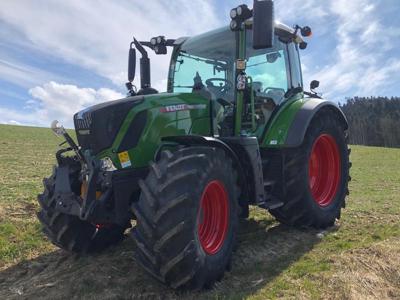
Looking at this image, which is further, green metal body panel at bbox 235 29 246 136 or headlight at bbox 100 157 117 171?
green metal body panel at bbox 235 29 246 136

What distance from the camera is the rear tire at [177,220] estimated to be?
12.5 feet

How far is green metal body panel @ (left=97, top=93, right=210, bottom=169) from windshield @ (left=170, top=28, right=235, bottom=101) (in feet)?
1.95

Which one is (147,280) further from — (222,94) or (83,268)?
(222,94)

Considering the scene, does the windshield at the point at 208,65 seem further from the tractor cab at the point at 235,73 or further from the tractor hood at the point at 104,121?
the tractor hood at the point at 104,121

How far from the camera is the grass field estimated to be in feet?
14.0

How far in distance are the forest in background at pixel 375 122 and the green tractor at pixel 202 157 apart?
77779 mm

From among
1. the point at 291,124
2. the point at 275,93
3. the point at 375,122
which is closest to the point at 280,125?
the point at 291,124

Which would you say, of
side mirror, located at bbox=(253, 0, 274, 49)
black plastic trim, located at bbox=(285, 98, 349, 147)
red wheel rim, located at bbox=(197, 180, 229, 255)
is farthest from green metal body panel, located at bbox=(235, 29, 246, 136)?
red wheel rim, located at bbox=(197, 180, 229, 255)

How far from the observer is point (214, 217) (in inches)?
182

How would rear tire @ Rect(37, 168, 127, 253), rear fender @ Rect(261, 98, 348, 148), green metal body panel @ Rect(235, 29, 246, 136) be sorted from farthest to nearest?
1. rear fender @ Rect(261, 98, 348, 148)
2. green metal body panel @ Rect(235, 29, 246, 136)
3. rear tire @ Rect(37, 168, 127, 253)

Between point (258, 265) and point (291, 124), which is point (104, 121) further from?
point (291, 124)

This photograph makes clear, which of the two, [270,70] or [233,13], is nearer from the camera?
[233,13]

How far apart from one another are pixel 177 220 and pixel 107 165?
3.54ft

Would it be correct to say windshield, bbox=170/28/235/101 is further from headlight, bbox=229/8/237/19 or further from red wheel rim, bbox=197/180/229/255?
red wheel rim, bbox=197/180/229/255
